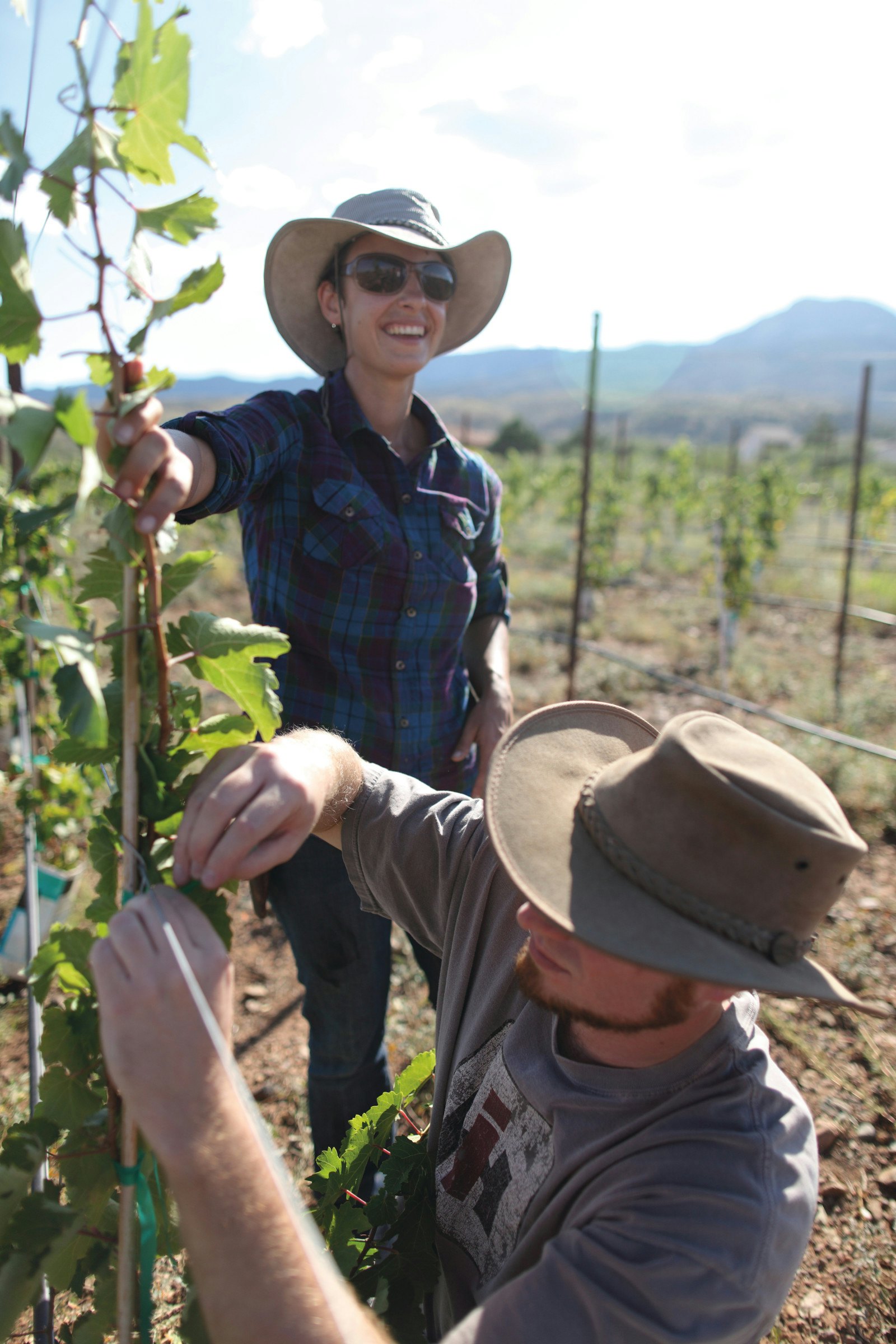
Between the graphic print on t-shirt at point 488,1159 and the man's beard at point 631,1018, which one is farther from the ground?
the man's beard at point 631,1018

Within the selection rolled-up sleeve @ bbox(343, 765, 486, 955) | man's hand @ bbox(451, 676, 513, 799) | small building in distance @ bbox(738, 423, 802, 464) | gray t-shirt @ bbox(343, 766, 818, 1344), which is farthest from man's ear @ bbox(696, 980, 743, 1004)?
small building in distance @ bbox(738, 423, 802, 464)

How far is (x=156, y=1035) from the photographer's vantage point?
0.85m

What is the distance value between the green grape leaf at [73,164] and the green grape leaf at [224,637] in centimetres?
47

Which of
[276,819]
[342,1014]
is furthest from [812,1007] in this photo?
[276,819]

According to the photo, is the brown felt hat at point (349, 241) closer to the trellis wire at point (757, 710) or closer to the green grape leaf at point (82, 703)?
the green grape leaf at point (82, 703)

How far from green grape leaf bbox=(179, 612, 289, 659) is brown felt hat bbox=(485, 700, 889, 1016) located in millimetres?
385

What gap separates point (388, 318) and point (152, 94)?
3.65 feet

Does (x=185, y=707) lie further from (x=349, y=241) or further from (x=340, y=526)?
(x=349, y=241)

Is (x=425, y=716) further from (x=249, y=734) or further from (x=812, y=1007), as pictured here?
(x=812, y=1007)

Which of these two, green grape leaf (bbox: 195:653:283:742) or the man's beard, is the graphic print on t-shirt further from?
green grape leaf (bbox: 195:653:283:742)

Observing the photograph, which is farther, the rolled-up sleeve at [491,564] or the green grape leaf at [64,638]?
the rolled-up sleeve at [491,564]

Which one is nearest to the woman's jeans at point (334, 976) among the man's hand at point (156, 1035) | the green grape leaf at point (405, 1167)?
the green grape leaf at point (405, 1167)

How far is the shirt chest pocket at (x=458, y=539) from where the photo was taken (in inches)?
81.9

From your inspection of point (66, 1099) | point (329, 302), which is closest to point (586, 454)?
point (329, 302)
